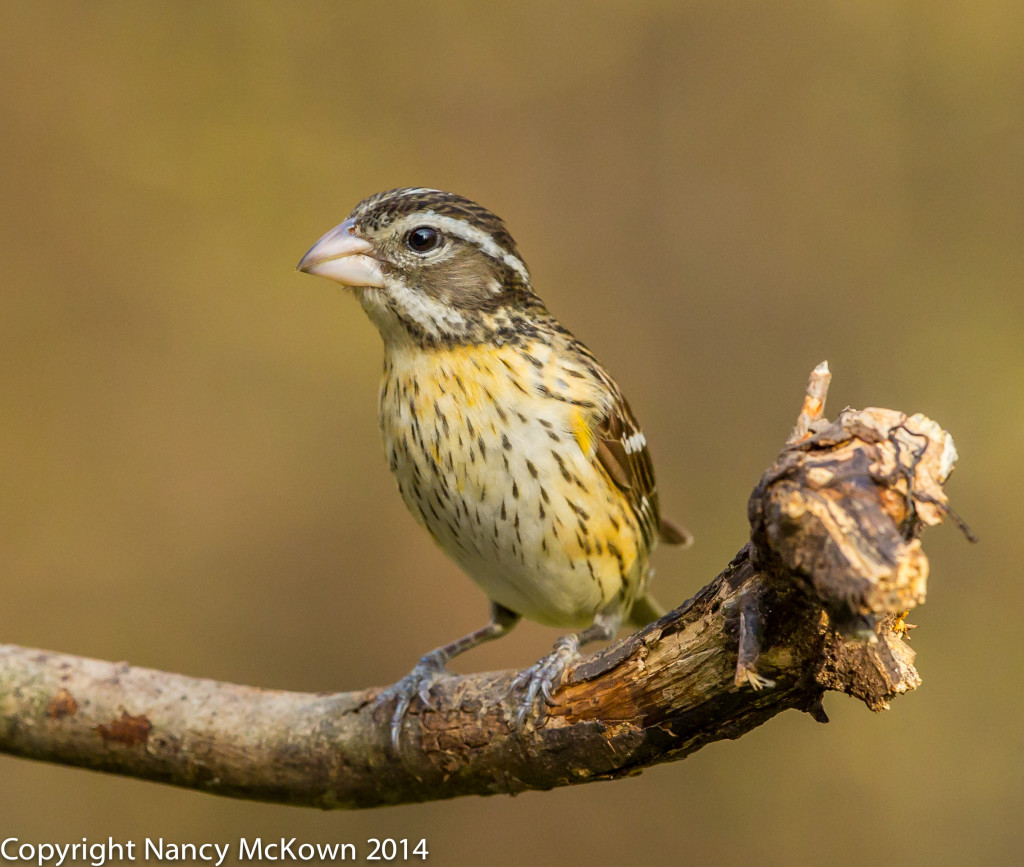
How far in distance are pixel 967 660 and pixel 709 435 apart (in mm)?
1999

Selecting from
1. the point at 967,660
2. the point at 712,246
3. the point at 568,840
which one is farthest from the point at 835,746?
the point at 712,246

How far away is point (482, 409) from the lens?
379cm

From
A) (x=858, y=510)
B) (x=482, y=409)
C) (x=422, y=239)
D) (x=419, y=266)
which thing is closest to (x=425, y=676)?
(x=482, y=409)

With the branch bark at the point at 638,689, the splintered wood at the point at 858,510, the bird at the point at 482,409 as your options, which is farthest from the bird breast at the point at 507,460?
the splintered wood at the point at 858,510

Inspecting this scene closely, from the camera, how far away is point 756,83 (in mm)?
7246

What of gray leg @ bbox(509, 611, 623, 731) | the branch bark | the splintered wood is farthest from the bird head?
the splintered wood

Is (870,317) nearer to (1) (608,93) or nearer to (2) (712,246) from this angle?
(2) (712,246)

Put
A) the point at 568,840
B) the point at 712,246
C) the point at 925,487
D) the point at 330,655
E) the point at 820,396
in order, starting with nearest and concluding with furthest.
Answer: the point at 925,487, the point at 820,396, the point at 568,840, the point at 330,655, the point at 712,246

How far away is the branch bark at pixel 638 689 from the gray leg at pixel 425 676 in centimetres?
5

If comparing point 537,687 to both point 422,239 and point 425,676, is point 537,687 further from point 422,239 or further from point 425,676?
point 422,239

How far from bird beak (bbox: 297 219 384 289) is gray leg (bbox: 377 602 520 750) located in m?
1.43

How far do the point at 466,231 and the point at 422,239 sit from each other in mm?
167

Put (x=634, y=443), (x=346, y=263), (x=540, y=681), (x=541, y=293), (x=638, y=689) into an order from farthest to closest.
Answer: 1. (x=541, y=293)
2. (x=634, y=443)
3. (x=346, y=263)
4. (x=540, y=681)
5. (x=638, y=689)

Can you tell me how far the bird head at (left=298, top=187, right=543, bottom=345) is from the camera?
3.90 m
